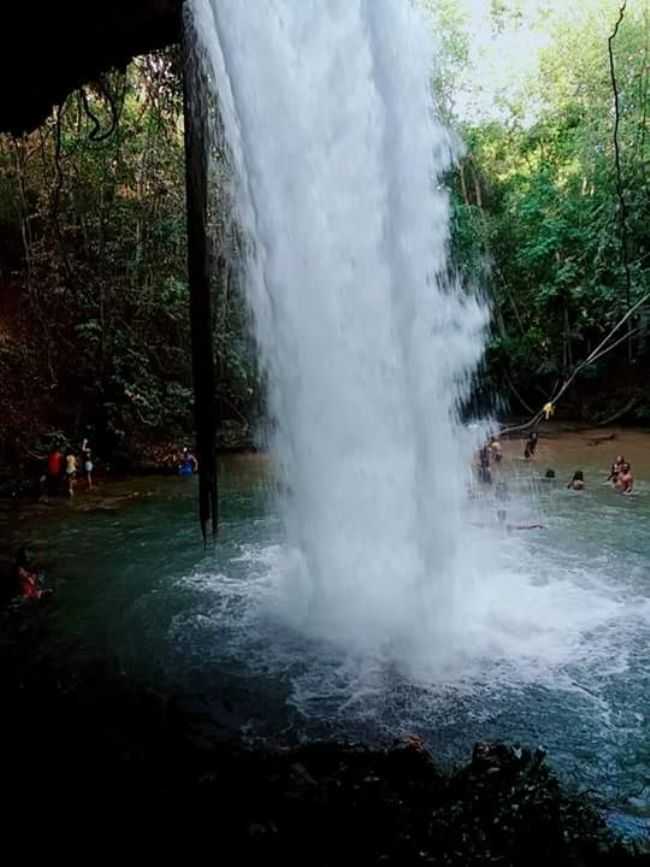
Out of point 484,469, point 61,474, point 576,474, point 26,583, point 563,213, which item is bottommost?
point 26,583

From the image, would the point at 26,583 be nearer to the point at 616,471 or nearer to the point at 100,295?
the point at 100,295

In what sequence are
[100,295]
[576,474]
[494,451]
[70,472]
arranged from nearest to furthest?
[576,474]
[70,472]
[494,451]
[100,295]

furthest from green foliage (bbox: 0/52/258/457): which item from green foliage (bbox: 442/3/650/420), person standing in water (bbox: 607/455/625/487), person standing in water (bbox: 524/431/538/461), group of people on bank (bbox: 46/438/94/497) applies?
person standing in water (bbox: 607/455/625/487)

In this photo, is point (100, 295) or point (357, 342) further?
point (100, 295)

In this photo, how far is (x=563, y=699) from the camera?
249 inches

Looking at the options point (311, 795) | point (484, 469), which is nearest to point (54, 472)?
point (484, 469)

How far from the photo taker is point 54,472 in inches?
624

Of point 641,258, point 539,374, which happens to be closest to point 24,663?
point 641,258

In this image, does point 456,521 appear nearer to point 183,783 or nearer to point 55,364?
point 183,783

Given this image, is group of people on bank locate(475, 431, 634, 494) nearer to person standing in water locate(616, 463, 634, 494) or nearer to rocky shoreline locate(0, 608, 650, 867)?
person standing in water locate(616, 463, 634, 494)

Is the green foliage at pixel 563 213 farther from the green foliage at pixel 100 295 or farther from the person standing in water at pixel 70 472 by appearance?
the person standing in water at pixel 70 472

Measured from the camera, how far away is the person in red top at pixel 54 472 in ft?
52.0

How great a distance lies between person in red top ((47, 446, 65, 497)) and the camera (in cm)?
1586

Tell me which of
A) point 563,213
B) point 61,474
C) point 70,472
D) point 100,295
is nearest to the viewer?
point 70,472
